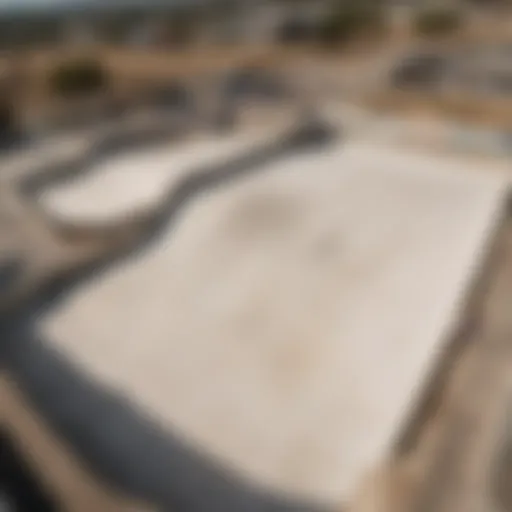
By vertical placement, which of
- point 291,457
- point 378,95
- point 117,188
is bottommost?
point 291,457

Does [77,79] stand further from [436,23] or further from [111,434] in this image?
[111,434]

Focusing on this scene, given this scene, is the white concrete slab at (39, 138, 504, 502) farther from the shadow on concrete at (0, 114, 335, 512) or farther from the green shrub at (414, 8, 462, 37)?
the green shrub at (414, 8, 462, 37)

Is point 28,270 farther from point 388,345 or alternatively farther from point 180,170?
point 388,345

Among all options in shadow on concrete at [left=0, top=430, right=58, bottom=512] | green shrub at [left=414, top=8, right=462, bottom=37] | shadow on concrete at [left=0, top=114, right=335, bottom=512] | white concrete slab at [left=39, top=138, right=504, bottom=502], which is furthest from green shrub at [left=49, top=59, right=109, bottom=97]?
shadow on concrete at [left=0, top=430, right=58, bottom=512]

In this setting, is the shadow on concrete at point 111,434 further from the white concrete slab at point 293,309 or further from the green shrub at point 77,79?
the green shrub at point 77,79

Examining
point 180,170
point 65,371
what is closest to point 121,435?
point 65,371

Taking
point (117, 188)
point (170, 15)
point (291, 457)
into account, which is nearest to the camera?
point (291, 457)
